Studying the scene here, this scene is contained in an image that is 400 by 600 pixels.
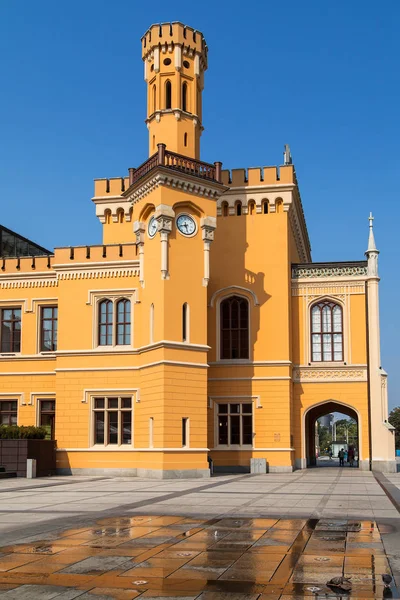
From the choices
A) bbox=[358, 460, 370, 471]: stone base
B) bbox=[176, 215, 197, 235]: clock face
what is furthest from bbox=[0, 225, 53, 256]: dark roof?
bbox=[358, 460, 370, 471]: stone base

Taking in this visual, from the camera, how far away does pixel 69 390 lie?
32219 millimetres

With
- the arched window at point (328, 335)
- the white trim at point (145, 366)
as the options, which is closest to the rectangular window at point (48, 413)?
the white trim at point (145, 366)

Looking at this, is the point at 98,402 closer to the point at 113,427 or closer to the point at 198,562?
the point at 113,427

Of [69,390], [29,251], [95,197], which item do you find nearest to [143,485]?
[69,390]

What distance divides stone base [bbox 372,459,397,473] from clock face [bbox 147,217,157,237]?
1451 centimetres

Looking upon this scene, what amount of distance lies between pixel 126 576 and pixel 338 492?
1302 cm

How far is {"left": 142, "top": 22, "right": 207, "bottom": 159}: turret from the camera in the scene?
3247 cm

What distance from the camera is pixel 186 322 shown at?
29.6 m

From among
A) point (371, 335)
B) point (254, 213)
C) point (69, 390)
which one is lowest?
point (69, 390)

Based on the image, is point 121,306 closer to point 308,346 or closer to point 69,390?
point 69,390

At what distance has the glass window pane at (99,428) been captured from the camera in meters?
31.8

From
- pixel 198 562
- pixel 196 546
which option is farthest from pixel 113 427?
pixel 198 562

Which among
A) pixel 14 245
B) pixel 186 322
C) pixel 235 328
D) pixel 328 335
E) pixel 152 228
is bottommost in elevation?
pixel 328 335

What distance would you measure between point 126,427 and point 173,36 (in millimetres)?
17368
